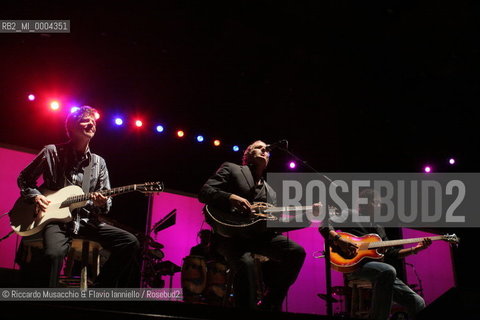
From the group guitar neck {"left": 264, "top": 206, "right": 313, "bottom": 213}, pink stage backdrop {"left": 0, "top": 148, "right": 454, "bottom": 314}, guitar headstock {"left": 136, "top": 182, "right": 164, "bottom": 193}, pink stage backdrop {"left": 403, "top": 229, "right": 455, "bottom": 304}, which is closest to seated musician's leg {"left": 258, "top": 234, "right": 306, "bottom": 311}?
guitar neck {"left": 264, "top": 206, "right": 313, "bottom": 213}

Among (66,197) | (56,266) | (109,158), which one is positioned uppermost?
(109,158)

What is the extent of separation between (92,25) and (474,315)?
5.82m

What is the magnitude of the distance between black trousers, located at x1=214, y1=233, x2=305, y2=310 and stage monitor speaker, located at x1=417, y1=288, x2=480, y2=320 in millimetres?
1212

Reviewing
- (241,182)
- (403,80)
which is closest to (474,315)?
(241,182)

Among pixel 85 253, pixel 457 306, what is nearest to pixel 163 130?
pixel 85 253

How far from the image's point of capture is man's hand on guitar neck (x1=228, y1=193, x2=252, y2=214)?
4.02 metres

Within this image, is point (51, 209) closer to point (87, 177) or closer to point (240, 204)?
point (87, 177)

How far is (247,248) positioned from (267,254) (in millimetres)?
240

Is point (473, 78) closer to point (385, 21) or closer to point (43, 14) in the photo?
point (385, 21)

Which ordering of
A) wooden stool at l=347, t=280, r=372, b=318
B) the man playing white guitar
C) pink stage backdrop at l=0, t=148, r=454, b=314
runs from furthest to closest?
pink stage backdrop at l=0, t=148, r=454, b=314 → wooden stool at l=347, t=280, r=372, b=318 → the man playing white guitar

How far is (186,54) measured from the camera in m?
6.88

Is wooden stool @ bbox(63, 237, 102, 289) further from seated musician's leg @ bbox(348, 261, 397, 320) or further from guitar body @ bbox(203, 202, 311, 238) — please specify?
seated musician's leg @ bbox(348, 261, 397, 320)

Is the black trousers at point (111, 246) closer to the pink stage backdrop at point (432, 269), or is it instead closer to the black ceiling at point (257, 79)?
the black ceiling at point (257, 79)

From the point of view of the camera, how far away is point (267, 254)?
414 centimetres
